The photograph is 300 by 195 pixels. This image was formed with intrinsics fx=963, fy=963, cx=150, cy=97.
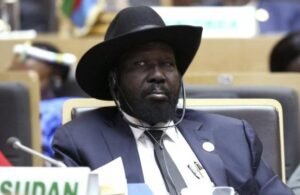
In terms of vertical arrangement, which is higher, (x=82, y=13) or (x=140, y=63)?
(x=140, y=63)

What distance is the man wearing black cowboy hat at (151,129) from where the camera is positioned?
296 cm

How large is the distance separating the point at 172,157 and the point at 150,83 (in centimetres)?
24

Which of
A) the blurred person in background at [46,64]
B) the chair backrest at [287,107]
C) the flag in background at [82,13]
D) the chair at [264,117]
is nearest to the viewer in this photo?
the chair at [264,117]

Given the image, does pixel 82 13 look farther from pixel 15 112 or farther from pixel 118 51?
pixel 118 51

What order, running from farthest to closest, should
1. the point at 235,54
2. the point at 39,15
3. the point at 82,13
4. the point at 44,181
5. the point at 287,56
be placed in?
the point at 39,15
the point at 82,13
the point at 235,54
the point at 287,56
the point at 44,181

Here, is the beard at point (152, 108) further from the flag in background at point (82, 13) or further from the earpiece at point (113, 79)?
the flag in background at point (82, 13)

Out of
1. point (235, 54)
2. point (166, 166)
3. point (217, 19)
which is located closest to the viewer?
point (166, 166)

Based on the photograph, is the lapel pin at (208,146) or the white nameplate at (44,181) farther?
the lapel pin at (208,146)

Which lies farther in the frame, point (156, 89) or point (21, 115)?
point (21, 115)

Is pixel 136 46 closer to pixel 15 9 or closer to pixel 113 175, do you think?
pixel 113 175

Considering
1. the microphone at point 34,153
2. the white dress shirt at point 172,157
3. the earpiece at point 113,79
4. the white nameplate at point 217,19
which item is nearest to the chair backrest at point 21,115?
the earpiece at point 113,79

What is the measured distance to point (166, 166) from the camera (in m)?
2.95

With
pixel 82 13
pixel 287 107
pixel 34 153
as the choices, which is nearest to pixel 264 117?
pixel 287 107

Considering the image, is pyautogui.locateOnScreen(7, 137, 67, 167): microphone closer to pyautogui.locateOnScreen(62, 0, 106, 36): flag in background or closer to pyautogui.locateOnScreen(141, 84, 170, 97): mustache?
pyautogui.locateOnScreen(141, 84, 170, 97): mustache
